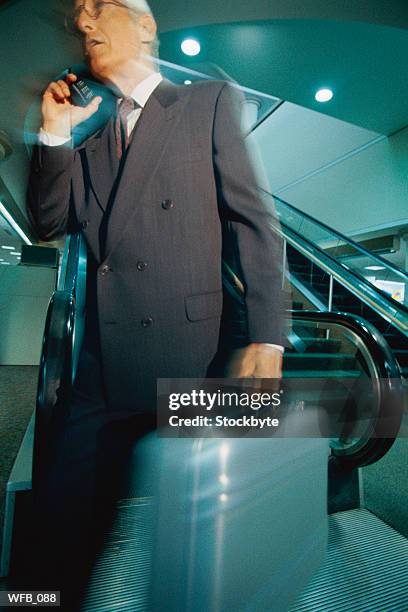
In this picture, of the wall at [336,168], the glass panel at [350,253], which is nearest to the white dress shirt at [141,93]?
the glass panel at [350,253]

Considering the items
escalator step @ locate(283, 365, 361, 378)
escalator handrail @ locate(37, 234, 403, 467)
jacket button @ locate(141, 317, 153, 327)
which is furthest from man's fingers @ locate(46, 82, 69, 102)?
escalator step @ locate(283, 365, 361, 378)

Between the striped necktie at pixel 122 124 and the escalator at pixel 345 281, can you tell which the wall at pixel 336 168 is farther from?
the striped necktie at pixel 122 124

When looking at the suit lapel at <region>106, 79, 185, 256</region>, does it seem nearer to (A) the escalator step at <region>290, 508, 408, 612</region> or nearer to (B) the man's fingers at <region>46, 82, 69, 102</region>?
(B) the man's fingers at <region>46, 82, 69, 102</region>

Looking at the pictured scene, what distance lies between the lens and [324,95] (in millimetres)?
4500

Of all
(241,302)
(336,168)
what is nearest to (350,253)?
(336,168)

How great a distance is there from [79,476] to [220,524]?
35cm

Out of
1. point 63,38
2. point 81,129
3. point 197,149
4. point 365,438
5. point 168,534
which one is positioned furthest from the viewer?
point 63,38

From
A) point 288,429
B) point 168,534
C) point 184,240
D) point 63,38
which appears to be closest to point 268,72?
point 63,38

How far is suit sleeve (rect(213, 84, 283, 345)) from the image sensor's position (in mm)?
743

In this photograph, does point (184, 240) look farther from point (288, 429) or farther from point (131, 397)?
point (288, 429)

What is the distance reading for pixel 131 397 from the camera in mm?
861

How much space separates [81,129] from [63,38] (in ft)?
9.10

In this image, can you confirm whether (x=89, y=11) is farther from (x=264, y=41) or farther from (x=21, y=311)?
(x=21, y=311)

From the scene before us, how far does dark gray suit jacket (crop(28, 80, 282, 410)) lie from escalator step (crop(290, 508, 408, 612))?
0.66 meters
